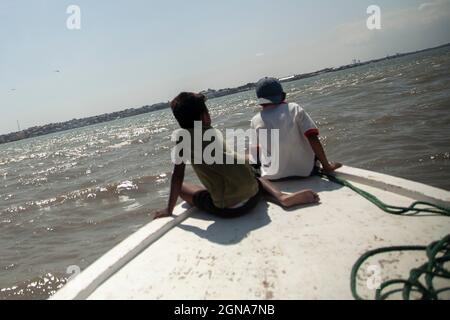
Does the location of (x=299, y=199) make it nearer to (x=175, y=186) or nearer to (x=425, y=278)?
(x=175, y=186)

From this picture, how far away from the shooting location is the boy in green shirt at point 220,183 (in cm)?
295

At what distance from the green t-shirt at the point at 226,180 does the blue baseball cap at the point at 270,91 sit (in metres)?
0.85

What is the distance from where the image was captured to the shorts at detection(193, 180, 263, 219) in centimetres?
312

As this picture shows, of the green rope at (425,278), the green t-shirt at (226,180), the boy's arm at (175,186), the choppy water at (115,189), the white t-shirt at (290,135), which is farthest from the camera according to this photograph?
the choppy water at (115,189)

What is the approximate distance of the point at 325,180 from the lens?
3742mm

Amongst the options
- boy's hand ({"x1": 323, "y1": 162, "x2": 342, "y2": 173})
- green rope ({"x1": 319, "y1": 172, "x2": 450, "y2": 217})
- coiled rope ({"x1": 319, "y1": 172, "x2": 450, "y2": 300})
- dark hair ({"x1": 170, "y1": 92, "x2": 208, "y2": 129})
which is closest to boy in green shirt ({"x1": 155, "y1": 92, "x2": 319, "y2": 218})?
dark hair ({"x1": 170, "y1": 92, "x2": 208, "y2": 129})

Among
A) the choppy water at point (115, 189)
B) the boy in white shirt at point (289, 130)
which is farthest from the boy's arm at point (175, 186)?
the choppy water at point (115, 189)

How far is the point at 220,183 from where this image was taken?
3096mm

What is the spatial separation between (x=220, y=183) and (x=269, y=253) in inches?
34.2

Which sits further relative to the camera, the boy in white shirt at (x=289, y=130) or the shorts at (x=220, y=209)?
the boy in white shirt at (x=289, y=130)

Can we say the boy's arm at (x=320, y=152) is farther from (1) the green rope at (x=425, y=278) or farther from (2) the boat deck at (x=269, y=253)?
(1) the green rope at (x=425, y=278)

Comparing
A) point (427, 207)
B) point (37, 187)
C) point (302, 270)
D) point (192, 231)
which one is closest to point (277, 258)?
Result: point (302, 270)

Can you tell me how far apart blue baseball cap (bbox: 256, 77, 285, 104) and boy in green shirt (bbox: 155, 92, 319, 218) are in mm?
846

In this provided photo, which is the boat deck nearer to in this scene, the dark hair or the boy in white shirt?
the boy in white shirt
